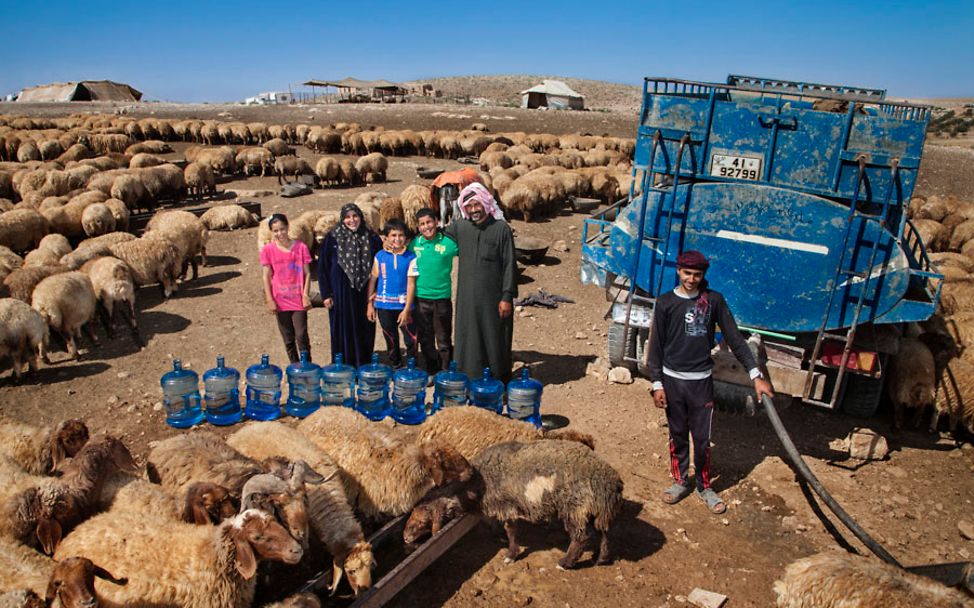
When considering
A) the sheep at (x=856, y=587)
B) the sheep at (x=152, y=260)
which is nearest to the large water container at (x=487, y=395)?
the sheep at (x=856, y=587)

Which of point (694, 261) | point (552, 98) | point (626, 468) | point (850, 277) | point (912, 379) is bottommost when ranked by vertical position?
point (626, 468)

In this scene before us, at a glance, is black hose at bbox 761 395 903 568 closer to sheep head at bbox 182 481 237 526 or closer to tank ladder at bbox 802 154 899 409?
tank ladder at bbox 802 154 899 409

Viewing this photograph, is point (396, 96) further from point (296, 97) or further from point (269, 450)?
point (269, 450)

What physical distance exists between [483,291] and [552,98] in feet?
186

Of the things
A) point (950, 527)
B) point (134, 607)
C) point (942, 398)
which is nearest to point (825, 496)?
point (950, 527)

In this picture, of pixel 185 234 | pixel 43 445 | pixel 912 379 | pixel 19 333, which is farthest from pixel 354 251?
pixel 185 234

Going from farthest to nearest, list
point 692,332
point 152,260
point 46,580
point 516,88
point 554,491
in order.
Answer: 1. point 516,88
2. point 152,260
3. point 692,332
4. point 554,491
5. point 46,580

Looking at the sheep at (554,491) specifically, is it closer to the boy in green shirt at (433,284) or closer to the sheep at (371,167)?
the boy in green shirt at (433,284)

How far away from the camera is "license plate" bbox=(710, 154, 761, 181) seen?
5.54 m

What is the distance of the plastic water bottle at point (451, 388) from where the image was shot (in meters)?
5.55

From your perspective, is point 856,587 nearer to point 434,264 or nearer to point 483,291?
point 483,291

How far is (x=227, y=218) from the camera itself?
14.4 m

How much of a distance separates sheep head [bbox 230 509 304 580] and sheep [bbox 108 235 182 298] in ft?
27.3

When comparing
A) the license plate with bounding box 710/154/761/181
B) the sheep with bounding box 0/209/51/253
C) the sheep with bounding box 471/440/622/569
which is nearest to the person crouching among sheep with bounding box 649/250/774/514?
the sheep with bounding box 471/440/622/569
